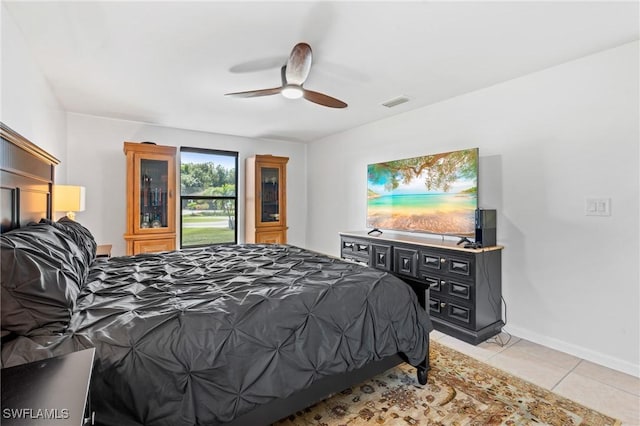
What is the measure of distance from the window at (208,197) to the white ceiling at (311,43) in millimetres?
1635

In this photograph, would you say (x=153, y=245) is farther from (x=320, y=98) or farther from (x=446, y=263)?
(x=446, y=263)

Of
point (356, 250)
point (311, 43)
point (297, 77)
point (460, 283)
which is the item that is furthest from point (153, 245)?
point (460, 283)

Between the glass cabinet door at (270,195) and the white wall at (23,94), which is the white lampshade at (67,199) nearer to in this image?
the white wall at (23,94)

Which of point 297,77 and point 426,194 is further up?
point 297,77

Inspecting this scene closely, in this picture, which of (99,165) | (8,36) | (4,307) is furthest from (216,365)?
(99,165)

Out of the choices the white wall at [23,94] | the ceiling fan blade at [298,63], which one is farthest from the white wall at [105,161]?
the ceiling fan blade at [298,63]

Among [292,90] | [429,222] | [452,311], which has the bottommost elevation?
[452,311]

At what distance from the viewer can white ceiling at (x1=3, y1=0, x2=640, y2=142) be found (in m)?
1.92

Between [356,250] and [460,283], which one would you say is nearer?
[460,283]

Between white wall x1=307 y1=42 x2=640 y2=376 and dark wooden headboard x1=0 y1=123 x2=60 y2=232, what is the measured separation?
3721 millimetres

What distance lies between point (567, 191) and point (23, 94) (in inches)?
170

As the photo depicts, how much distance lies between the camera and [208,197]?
5.21 metres

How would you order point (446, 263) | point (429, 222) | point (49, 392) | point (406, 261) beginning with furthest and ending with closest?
point (429, 222), point (406, 261), point (446, 263), point (49, 392)

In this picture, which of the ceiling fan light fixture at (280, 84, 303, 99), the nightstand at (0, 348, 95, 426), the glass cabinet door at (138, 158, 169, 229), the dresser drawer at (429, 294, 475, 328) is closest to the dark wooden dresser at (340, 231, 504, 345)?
the dresser drawer at (429, 294, 475, 328)
